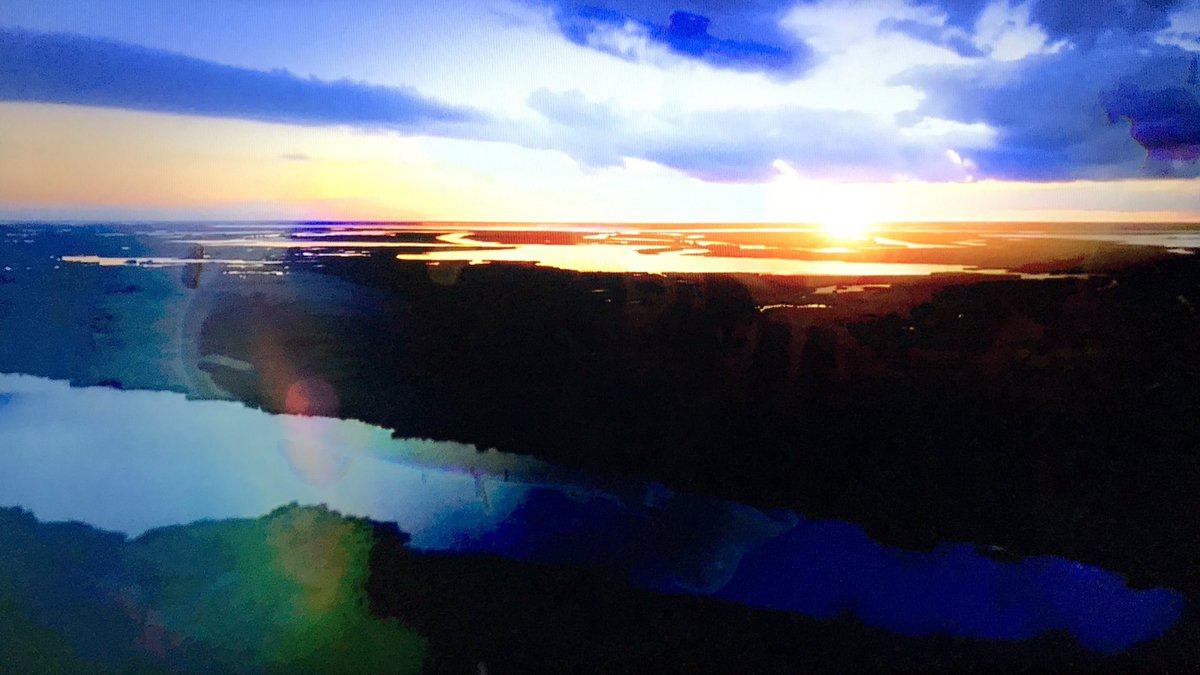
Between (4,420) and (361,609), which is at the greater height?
(4,420)

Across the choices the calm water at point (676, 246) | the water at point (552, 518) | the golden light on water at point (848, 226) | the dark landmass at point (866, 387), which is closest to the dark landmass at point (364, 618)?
the water at point (552, 518)

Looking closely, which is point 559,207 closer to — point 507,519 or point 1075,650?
point 507,519

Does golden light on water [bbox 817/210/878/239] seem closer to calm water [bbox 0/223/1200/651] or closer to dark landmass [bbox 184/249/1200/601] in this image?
calm water [bbox 0/223/1200/651]

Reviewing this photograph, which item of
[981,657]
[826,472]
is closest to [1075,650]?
[981,657]

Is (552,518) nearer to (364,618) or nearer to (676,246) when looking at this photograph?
(364,618)

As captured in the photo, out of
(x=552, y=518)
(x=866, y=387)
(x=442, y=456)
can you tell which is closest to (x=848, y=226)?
(x=866, y=387)

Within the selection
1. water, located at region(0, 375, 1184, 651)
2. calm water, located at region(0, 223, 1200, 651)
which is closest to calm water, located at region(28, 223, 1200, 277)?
calm water, located at region(0, 223, 1200, 651)

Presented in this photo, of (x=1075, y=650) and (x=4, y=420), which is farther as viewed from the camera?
(x=1075, y=650)

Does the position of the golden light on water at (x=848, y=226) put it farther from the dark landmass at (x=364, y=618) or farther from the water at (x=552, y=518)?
the dark landmass at (x=364, y=618)
